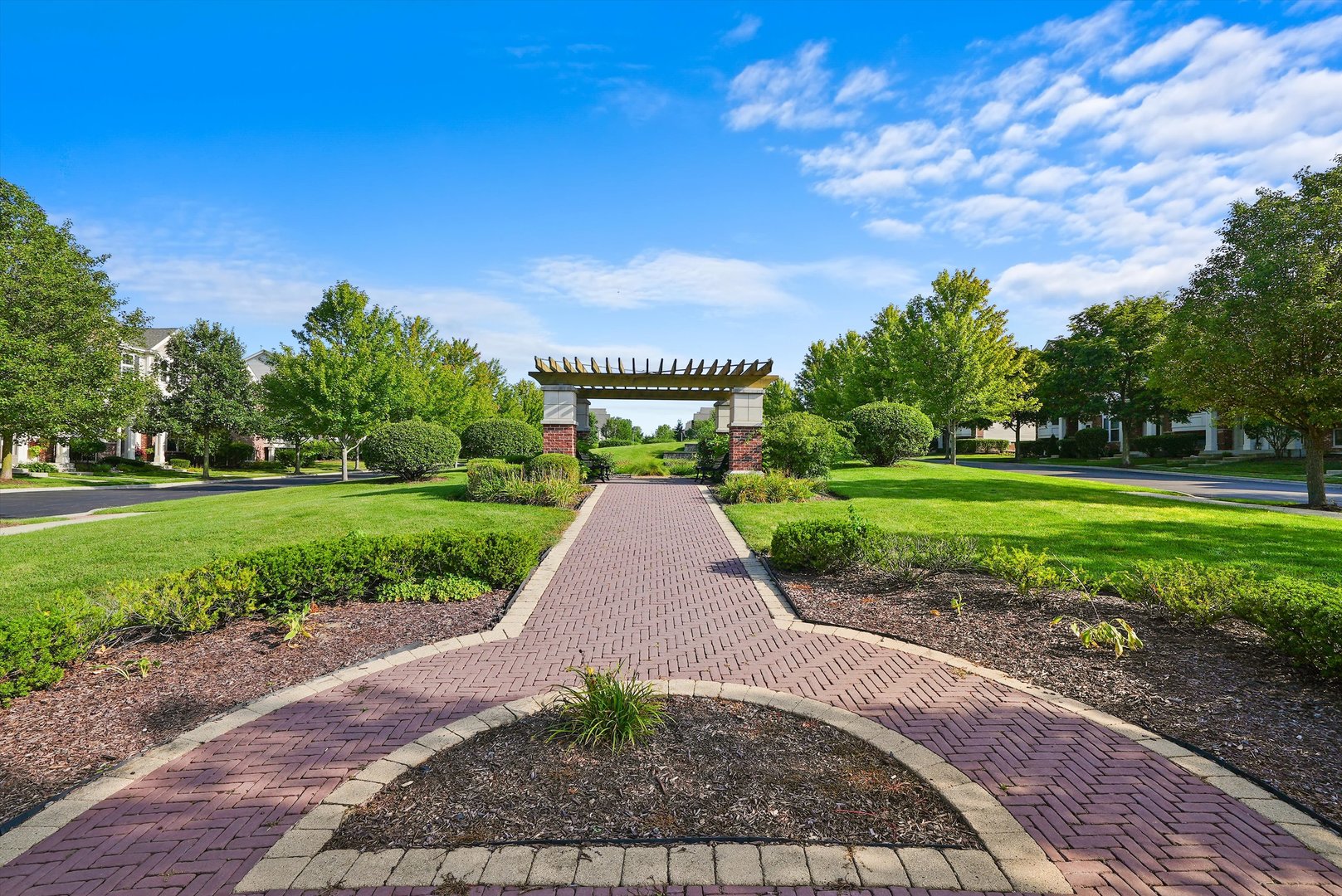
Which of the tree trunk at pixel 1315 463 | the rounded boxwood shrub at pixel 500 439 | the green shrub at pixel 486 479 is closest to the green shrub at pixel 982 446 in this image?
the tree trunk at pixel 1315 463

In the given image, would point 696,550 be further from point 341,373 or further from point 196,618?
point 341,373

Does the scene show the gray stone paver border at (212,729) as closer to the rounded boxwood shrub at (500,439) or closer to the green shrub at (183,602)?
the green shrub at (183,602)

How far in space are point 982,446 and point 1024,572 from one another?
53.8 m

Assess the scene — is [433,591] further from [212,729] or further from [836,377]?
[836,377]

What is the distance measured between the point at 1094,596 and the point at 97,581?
10750 millimetres

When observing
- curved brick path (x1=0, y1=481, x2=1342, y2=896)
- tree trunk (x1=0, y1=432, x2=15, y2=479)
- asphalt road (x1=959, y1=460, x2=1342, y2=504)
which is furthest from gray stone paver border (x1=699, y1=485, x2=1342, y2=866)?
tree trunk (x1=0, y1=432, x2=15, y2=479)

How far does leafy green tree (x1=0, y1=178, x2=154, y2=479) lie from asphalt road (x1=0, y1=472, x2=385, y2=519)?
2.06 meters

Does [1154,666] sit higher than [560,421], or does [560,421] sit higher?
[560,421]

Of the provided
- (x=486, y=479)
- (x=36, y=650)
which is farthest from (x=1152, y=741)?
(x=486, y=479)

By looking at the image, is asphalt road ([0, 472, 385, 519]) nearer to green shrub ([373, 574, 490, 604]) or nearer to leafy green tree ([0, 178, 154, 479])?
leafy green tree ([0, 178, 154, 479])

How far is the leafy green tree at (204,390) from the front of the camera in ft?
103

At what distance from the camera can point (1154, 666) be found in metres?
4.73

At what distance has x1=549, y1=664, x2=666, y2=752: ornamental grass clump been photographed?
3555 millimetres

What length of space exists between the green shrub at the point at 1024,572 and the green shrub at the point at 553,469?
10293mm
